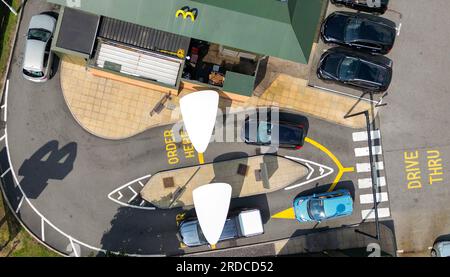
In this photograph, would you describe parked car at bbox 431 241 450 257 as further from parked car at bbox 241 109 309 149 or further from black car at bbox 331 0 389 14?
black car at bbox 331 0 389 14

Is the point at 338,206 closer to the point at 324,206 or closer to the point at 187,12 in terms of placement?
the point at 324,206

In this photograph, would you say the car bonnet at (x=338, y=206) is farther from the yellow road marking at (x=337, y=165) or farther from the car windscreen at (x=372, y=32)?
the car windscreen at (x=372, y=32)

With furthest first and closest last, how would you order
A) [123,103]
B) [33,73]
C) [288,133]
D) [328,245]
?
[328,245]
[123,103]
[288,133]
[33,73]

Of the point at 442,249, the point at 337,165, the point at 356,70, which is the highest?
the point at 356,70

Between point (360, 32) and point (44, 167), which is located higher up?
point (360, 32)

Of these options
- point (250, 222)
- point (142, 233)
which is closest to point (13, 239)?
point (142, 233)

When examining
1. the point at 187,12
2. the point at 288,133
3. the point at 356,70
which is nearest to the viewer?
the point at 187,12
